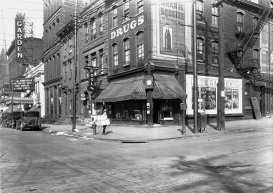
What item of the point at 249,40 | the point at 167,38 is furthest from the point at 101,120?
the point at 249,40

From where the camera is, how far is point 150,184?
23.3 ft

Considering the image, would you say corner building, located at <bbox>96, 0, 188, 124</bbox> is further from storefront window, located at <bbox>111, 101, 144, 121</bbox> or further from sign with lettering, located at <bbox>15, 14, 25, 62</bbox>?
sign with lettering, located at <bbox>15, 14, 25, 62</bbox>

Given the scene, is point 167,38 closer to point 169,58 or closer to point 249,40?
point 169,58

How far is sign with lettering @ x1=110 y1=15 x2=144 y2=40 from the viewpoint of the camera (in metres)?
24.9

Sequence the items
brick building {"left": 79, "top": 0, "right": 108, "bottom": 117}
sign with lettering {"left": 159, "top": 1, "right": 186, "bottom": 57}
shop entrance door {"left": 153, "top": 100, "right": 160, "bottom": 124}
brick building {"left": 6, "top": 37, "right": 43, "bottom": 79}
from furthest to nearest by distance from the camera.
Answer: brick building {"left": 6, "top": 37, "right": 43, "bottom": 79} < brick building {"left": 79, "top": 0, "right": 108, "bottom": 117} < shop entrance door {"left": 153, "top": 100, "right": 160, "bottom": 124} < sign with lettering {"left": 159, "top": 1, "right": 186, "bottom": 57}

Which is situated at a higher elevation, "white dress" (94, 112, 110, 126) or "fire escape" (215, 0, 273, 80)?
"fire escape" (215, 0, 273, 80)

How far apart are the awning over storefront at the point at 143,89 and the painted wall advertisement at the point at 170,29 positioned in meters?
2.01

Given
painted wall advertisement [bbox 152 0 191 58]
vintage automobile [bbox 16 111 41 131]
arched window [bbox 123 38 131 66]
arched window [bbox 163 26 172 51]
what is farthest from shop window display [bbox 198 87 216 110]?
vintage automobile [bbox 16 111 41 131]

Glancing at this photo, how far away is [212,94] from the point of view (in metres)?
27.8

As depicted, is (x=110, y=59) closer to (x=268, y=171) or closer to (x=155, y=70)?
(x=155, y=70)

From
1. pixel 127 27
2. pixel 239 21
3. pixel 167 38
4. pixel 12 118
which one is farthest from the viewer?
pixel 12 118

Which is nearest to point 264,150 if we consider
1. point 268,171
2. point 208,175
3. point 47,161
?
point 268,171

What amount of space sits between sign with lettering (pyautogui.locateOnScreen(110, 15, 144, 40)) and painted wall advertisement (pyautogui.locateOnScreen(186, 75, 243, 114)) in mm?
5832

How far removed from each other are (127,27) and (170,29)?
3.91 m
